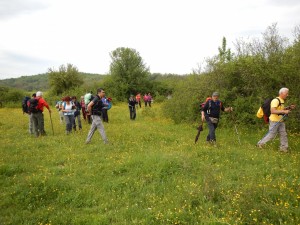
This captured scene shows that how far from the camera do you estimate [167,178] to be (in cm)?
661

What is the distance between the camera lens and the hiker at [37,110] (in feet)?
42.0

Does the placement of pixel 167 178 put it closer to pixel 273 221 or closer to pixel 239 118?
pixel 273 221

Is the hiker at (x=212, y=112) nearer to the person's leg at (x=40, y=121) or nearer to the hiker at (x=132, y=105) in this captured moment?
the person's leg at (x=40, y=121)

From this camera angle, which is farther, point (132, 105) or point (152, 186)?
point (132, 105)

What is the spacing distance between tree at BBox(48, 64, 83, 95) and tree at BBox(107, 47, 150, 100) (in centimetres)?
728

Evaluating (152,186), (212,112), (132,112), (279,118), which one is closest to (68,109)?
(212,112)

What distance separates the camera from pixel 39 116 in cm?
1315

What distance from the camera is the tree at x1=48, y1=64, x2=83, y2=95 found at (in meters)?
48.1

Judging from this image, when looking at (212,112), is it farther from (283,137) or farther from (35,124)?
(35,124)

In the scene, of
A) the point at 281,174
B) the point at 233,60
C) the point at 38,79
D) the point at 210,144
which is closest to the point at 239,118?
the point at 233,60

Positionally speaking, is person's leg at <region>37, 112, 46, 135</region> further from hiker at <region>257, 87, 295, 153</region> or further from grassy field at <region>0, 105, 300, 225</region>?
hiker at <region>257, 87, 295, 153</region>

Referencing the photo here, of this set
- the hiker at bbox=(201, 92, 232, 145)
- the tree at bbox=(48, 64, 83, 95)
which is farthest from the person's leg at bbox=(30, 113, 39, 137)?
the tree at bbox=(48, 64, 83, 95)

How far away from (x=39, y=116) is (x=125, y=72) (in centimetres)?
3451

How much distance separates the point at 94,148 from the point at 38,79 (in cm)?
14176
